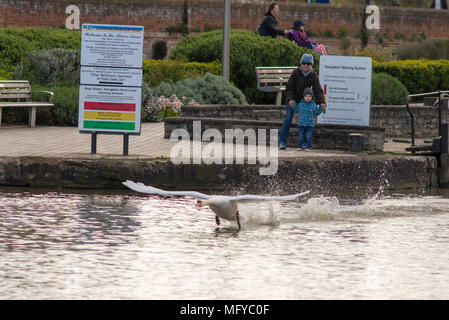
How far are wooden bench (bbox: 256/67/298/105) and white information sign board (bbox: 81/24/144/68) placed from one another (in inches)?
397

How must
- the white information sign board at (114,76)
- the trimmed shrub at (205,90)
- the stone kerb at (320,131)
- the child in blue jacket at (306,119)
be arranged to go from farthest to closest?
the trimmed shrub at (205,90) → the stone kerb at (320,131) → the child in blue jacket at (306,119) → the white information sign board at (114,76)

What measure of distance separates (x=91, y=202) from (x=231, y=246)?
3166mm

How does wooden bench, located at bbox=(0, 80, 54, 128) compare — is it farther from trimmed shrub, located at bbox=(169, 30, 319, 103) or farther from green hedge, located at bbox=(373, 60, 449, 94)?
green hedge, located at bbox=(373, 60, 449, 94)

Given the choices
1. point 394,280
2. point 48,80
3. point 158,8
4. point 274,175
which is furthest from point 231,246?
point 158,8

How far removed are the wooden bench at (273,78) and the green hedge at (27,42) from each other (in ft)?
15.2

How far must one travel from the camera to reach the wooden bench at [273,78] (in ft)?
82.8

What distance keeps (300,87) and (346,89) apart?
4.42ft

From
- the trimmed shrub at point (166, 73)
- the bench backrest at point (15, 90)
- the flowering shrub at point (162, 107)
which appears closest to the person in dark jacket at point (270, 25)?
the trimmed shrub at point (166, 73)

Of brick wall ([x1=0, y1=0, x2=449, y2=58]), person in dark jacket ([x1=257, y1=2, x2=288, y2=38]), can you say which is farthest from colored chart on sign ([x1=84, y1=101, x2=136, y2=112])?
brick wall ([x1=0, y1=0, x2=449, y2=58])

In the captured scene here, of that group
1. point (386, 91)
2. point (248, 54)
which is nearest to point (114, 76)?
point (248, 54)

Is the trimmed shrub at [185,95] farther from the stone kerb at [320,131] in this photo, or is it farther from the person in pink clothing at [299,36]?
the person in pink clothing at [299,36]

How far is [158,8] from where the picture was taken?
47188 millimetres

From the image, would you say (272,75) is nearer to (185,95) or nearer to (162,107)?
(185,95)
